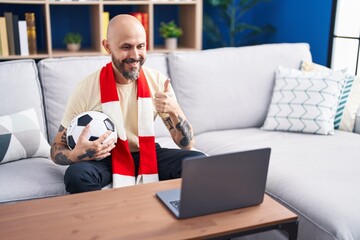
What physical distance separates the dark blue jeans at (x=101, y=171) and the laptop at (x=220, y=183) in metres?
0.45

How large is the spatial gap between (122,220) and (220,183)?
308mm

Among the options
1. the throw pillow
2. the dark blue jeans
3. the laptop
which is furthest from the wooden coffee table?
the throw pillow

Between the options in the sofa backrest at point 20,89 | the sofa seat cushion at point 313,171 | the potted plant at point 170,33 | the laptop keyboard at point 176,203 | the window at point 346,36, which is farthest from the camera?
the potted plant at point 170,33

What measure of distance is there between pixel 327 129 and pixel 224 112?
0.58m

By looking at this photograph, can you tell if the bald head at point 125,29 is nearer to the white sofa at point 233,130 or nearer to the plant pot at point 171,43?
the white sofa at point 233,130

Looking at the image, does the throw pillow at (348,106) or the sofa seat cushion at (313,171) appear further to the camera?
the throw pillow at (348,106)

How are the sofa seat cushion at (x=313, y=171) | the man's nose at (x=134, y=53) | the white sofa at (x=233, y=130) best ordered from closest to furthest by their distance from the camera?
the sofa seat cushion at (x=313, y=171)
the white sofa at (x=233, y=130)
the man's nose at (x=134, y=53)

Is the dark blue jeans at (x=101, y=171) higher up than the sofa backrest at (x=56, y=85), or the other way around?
the sofa backrest at (x=56, y=85)

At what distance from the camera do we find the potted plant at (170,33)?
3.74 m

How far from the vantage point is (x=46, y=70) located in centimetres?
237

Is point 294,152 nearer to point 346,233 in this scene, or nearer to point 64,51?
point 346,233

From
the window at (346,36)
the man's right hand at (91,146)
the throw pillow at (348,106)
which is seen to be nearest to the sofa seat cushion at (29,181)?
the man's right hand at (91,146)

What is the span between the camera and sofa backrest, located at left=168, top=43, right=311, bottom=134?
2.62 metres

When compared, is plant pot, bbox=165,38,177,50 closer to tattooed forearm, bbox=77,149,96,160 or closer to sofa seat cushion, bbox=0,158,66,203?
sofa seat cushion, bbox=0,158,66,203
